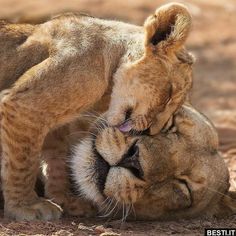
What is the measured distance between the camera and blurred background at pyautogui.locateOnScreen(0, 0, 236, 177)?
858 centimetres

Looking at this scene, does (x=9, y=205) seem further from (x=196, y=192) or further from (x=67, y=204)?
(x=196, y=192)

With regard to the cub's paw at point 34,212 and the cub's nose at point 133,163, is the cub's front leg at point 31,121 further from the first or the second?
the cub's nose at point 133,163

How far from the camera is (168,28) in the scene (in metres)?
4.56

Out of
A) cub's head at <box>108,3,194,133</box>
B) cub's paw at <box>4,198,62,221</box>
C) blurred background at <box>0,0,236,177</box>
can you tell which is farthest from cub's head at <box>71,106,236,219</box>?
blurred background at <box>0,0,236,177</box>

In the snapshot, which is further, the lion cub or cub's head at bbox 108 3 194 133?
cub's head at bbox 108 3 194 133

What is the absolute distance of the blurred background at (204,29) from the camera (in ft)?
28.1

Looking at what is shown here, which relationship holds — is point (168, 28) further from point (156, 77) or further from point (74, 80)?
point (74, 80)

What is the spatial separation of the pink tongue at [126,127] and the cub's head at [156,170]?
51 millimetres

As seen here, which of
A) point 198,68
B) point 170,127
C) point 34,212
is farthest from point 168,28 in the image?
point 198,68

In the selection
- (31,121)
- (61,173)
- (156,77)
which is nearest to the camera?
(31,121)

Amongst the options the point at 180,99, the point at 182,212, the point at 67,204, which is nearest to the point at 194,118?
the point at 180,99

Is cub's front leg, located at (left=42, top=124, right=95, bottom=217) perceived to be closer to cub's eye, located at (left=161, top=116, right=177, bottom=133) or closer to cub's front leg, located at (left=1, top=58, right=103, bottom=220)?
cub's front leg, located at (left=1, top=58, right=103, bottom=220)

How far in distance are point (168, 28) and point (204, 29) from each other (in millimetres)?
6832

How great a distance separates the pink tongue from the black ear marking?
0.51 m
